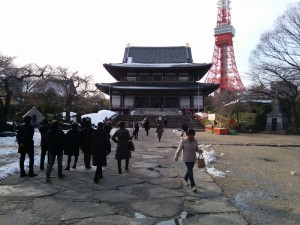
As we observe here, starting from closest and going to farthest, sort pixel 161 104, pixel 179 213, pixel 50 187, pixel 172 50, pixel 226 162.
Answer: pixel 179 213 < pixel 50 187 < pixel 226 162 < pixel 161 104 < pixel 172 50

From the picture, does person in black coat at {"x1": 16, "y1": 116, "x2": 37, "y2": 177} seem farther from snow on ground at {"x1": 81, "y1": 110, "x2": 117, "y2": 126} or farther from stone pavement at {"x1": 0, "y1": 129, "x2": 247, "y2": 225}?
snow on ground at {"x1": 81, "y1": 110, "x2": 117, "y2": 126}

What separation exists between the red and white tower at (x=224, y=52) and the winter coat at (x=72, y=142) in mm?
66035

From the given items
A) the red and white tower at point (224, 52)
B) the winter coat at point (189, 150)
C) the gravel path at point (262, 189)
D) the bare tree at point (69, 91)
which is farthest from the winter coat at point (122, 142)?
the red and white tower at point (224, 52)

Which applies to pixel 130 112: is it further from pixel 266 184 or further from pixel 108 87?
pixel 266 184

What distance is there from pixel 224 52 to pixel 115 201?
258 ft

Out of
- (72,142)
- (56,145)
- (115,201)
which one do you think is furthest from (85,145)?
(115,201)

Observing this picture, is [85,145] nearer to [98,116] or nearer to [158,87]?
[98,116]

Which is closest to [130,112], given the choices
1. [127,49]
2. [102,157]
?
[127,49]

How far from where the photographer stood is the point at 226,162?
11.3 meters

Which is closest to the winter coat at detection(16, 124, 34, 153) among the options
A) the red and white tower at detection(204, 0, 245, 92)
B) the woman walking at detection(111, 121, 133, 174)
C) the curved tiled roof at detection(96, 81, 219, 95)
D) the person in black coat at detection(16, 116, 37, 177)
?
the person in black coat at detection(16, 116, 37, 177)

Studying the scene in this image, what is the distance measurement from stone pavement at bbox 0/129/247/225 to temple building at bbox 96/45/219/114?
34611 mm

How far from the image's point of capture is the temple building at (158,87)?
44281mm

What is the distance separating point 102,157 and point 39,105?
24.2m

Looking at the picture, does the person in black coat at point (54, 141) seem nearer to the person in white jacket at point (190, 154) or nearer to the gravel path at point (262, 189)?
the person in white jacket at point (190, 154)
